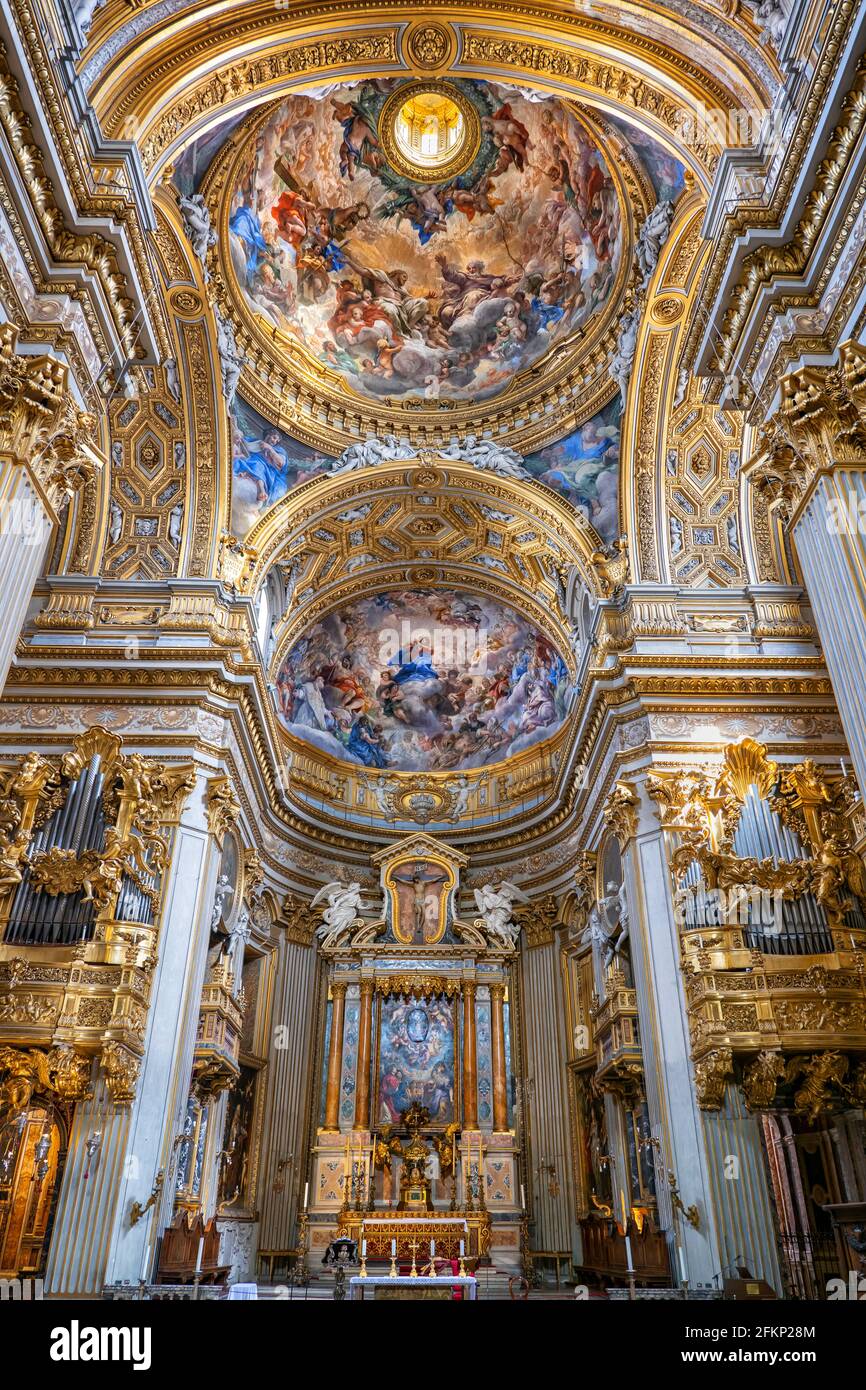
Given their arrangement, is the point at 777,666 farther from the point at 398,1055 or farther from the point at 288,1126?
the point at 288,1126

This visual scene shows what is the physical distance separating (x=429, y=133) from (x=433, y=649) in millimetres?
12569

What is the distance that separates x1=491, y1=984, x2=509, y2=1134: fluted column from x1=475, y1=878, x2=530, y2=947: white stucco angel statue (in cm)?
126

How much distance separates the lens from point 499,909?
2375cm

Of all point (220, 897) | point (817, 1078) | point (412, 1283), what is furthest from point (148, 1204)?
point (817, 1078)

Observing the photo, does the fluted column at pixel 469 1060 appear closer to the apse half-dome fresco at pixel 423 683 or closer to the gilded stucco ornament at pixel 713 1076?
the apse half-dome fresco at pixel 423 683

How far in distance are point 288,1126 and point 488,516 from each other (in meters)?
14.5

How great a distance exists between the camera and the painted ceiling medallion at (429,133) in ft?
61.6

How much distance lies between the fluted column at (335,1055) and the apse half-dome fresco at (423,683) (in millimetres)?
6832

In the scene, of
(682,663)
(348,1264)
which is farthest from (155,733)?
(348,1264)

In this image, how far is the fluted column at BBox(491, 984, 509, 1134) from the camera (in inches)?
844

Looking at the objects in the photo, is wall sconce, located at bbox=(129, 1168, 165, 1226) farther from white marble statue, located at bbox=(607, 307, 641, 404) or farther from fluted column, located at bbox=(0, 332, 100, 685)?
white marble statue, located at bbox=(607, 307, 641, 404)

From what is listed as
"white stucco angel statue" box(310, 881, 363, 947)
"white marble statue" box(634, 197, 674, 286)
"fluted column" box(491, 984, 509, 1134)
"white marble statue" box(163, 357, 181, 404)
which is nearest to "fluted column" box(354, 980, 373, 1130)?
"white stucco angel statue" box(310, 881, 363, 947)

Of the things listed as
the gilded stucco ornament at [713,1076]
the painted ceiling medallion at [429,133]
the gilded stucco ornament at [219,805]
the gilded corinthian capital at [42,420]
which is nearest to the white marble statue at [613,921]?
the gilded stucco ornament at [713,1076]

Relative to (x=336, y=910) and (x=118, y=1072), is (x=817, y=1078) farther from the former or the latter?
(x=336, y=910)
